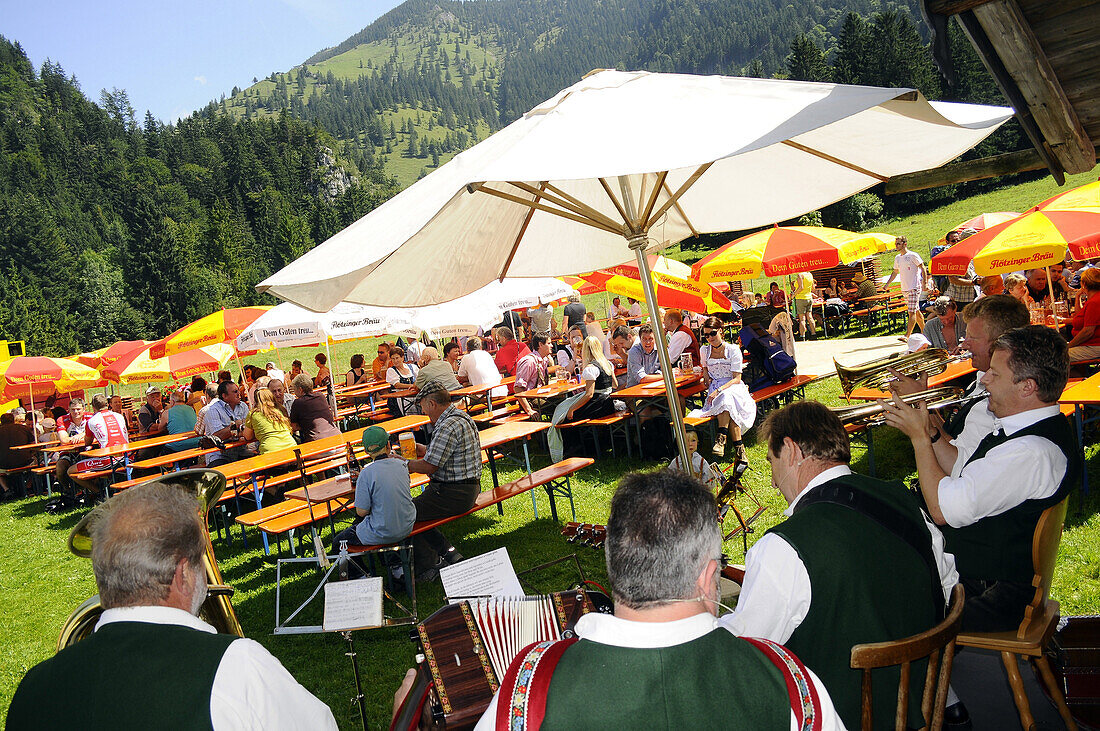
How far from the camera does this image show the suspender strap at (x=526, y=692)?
152cm

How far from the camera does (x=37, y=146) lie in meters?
101

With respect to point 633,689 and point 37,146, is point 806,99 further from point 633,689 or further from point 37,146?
point 37,146

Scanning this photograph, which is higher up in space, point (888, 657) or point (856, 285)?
point (856, 285)

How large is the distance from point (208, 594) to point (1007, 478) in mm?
3063

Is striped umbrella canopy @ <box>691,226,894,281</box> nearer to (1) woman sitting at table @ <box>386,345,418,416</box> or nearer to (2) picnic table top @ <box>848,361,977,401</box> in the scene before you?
(1) woman sitting at table @ <box>386,345,418,416</box>

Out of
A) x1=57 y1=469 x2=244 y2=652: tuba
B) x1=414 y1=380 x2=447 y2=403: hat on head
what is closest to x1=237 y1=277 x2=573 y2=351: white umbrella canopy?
x1=414 y1=380 x2=447 y2=403: hat on head

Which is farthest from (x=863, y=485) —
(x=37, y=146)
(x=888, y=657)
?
(x=37, y=146)

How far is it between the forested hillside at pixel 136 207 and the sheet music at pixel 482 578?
240 ft

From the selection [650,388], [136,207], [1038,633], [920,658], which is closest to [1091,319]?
[650,388]

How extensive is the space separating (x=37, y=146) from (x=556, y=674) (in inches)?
4948

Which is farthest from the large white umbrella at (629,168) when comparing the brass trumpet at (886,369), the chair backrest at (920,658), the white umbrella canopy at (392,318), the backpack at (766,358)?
the white umbrella canopy at (392,318)

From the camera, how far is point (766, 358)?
915 centimetres

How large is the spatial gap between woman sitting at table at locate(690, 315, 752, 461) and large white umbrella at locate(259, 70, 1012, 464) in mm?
2654

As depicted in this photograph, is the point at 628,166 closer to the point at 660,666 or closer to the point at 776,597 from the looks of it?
the point at 776,597
